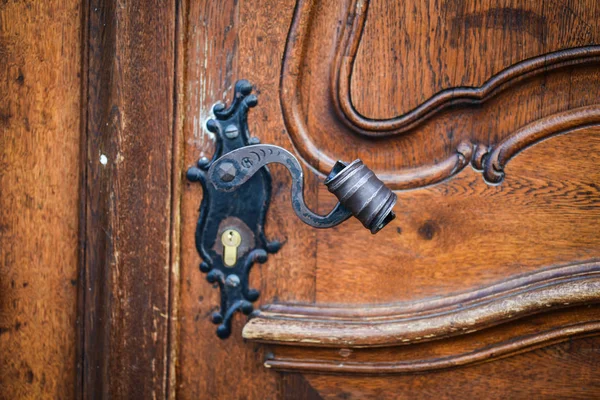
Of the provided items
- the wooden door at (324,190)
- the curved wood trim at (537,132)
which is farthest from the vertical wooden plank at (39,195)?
the curved wood trim at (537,132)

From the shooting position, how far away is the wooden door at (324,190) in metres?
0.62

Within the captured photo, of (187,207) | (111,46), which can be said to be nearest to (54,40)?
(111,46)

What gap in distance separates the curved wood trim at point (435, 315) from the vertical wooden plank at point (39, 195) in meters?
0.26

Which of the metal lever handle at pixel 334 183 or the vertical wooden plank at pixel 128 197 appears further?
the vertical wooden plank at pixel 128 197

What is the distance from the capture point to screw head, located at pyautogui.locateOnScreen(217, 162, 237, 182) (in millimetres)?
562

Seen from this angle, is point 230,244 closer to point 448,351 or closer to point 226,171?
Answer: point 226,171

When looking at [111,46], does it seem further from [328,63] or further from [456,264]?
[456,264]

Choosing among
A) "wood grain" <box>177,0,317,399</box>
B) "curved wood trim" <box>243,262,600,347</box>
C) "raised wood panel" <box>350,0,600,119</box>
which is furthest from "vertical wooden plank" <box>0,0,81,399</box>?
"raised wood panel" <box>350,0,600,119</box>

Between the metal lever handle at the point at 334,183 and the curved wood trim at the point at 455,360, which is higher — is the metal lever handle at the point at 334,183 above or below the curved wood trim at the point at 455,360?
above

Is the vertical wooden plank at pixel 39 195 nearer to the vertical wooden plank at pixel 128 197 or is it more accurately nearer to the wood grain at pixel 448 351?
the vertical wooden plank at pixel 128 197

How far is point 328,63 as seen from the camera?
63cm

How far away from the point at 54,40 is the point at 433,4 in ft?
1.51

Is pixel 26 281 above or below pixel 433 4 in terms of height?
below

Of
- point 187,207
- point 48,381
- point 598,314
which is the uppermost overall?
point 187,207
